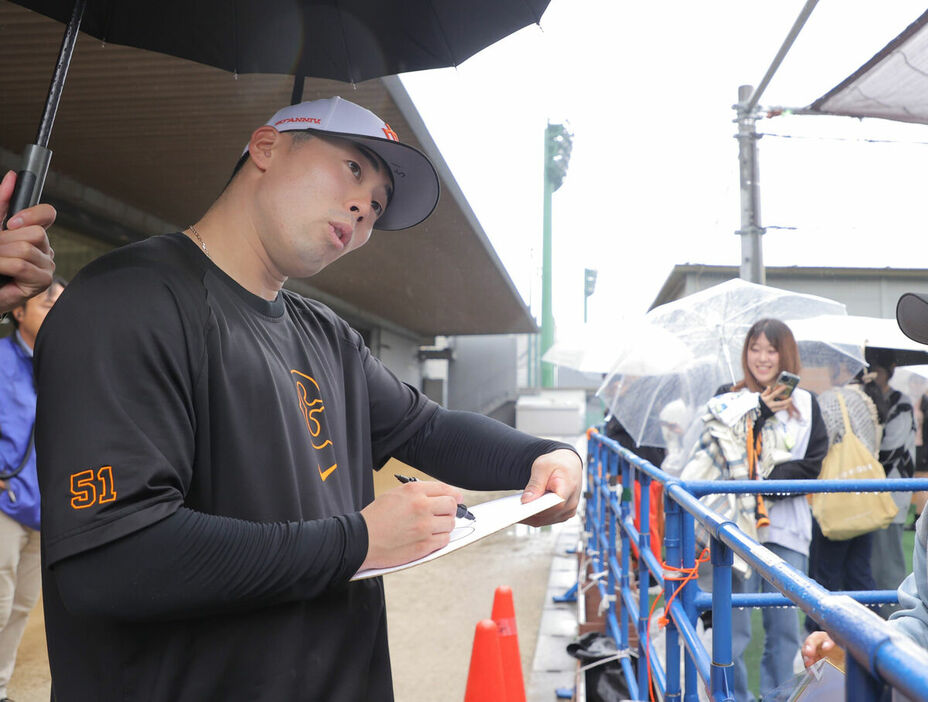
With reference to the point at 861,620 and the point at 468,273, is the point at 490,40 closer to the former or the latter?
the point at 861,620

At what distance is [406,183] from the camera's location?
1.72 m

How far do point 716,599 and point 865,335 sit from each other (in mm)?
4218

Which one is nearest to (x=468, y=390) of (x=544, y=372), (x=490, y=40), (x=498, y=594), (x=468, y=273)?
(x=544, y=372)

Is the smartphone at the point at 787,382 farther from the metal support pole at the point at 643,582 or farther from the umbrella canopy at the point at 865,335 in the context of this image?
the umbrella canopy at the point at 865,335

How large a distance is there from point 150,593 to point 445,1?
1.46m

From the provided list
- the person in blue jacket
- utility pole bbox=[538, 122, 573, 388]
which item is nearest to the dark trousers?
the person in blue jacket

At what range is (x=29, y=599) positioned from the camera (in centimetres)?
355

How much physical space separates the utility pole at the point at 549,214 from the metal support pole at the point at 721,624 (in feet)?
102

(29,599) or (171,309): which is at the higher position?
(171,309)

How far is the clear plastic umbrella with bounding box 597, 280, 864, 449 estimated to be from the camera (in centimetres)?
511

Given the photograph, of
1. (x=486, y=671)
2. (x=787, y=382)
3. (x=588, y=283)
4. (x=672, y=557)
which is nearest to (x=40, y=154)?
(x=672, y=557)

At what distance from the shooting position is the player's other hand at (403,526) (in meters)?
1.15

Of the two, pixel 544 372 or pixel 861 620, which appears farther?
pixel 544 372

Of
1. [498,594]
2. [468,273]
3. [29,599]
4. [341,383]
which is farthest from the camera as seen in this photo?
[468,273]
